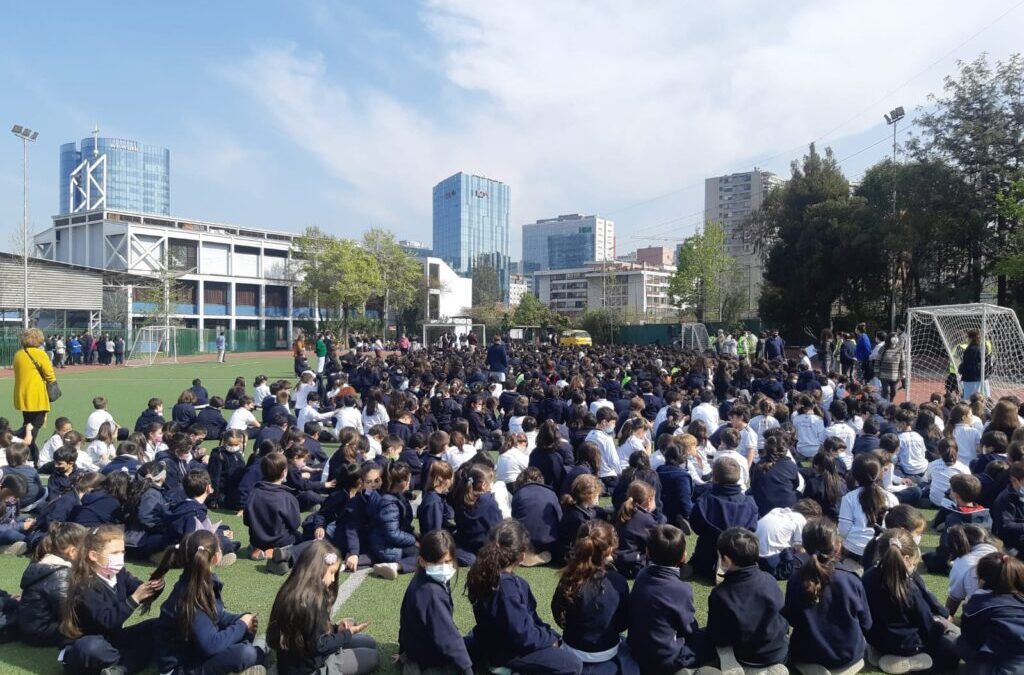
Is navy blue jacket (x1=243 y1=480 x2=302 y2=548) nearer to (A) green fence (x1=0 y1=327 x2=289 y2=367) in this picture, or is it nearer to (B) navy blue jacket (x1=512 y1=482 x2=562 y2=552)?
(B) navy blue jacket (x1=512 y1=482 x2=562 y2=552)

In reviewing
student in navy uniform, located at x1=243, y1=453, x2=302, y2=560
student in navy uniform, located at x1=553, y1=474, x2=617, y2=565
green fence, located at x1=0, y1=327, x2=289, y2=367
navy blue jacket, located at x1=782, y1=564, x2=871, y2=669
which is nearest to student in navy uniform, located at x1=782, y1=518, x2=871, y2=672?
navy blue jacket, located at x1=782, y1=564, x2=871, y2=669

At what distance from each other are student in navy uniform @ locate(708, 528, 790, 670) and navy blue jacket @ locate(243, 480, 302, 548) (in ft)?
12.3

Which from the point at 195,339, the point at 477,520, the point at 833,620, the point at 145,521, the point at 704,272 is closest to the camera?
the point at 833,620

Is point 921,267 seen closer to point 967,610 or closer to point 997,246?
point 997,246

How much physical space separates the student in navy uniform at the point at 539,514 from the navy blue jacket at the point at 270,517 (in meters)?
1.95

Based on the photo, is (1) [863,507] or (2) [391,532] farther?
(2) [391,532]

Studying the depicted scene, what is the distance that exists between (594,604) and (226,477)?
5.48 metres

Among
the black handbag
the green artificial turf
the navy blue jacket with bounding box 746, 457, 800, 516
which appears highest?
the black handbag

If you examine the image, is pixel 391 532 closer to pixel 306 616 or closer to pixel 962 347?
pixel 306 616

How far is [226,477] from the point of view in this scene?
798cm

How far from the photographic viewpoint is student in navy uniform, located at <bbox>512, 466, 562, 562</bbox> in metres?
5.98

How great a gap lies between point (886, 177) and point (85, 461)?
31.4 meters

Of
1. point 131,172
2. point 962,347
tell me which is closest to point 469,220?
point 131,172

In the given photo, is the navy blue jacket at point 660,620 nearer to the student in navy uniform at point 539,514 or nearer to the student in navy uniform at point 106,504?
the student in navy uniform at point 539,514
